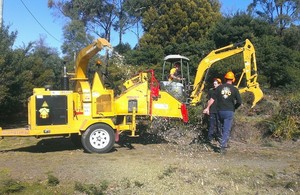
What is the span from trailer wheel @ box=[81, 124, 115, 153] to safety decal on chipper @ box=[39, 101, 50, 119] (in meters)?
1.01

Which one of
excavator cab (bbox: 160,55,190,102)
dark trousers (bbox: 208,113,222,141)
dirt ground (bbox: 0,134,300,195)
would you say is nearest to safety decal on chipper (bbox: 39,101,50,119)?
dirt ground (bbox: 0,134,300,195)

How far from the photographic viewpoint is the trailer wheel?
10656mm

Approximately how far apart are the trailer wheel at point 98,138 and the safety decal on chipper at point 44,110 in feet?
3.33

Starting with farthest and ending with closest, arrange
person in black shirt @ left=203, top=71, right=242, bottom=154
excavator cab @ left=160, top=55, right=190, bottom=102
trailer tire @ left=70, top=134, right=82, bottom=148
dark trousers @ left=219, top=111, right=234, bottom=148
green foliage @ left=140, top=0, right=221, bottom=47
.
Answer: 1. green foliage @ left=140, top=0, right=221, bottom=47
2. excavator cab @ left=160, top=55, right=190, bottom=102
3. trailer tire @ left=70, top=134, right=82, bottom=148
4. person in black shirt @ left=203, top=71, right=242, bottom=154
5. dark trousers @ left=219, top=111, right=234, bottom=148

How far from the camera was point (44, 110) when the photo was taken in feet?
34.4

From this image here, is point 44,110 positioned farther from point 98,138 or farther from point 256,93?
point 256,93

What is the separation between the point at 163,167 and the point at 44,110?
3.45 m

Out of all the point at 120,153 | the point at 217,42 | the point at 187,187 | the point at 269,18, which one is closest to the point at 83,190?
the point at 187,187

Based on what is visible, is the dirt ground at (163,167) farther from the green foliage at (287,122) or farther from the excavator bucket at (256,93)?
the excavator bucket at (256,93)

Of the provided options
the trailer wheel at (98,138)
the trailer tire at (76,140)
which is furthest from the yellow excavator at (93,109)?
the trailer tire at (76,140)

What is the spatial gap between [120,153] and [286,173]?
13.6 ft

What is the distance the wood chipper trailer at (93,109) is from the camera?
10.5m

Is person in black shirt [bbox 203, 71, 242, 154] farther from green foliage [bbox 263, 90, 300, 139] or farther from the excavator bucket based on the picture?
the excavator bucket

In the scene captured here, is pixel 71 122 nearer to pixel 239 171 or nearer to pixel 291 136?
pixel 239 171
